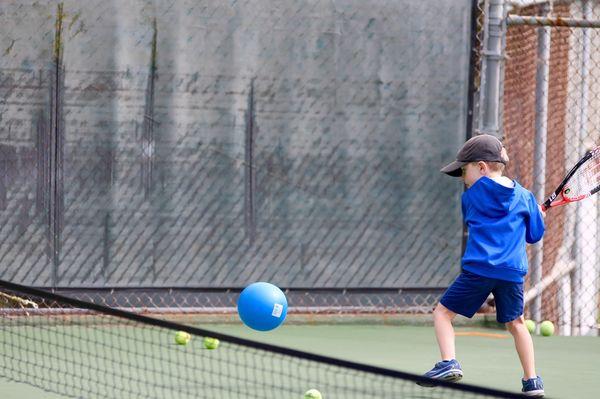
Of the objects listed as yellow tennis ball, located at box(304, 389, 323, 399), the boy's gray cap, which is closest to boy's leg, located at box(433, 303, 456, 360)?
the boy's gray cap

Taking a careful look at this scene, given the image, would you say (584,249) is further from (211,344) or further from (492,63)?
(211,344)

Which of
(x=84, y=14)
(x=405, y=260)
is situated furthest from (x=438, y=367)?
(x=84, y=14)

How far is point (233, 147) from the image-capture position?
8.30 metres

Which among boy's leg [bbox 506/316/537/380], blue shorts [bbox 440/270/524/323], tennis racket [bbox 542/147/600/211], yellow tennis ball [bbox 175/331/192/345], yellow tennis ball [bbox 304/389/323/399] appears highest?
tennis racket [bbox 542/147/600/211]

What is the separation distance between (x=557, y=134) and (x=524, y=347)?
11.4 feet

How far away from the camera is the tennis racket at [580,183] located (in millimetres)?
6504

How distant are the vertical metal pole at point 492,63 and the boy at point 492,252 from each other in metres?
2.56

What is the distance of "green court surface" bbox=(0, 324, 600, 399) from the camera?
607cm

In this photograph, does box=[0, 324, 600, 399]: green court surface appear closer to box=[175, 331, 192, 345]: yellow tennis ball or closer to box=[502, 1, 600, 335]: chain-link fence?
box=[175, 331, 192, 345]: yellow tennis ball

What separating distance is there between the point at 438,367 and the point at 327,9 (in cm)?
346

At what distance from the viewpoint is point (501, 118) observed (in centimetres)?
845

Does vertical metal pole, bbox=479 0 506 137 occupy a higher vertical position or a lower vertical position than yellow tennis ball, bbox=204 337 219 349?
higher

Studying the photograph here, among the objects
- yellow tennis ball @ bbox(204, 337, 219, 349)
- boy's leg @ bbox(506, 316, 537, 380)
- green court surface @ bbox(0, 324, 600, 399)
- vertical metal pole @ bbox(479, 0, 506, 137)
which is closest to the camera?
boy's leg @ bbox(506, 316, 537, 380)

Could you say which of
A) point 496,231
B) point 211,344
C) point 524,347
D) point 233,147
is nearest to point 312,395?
point 524,347
